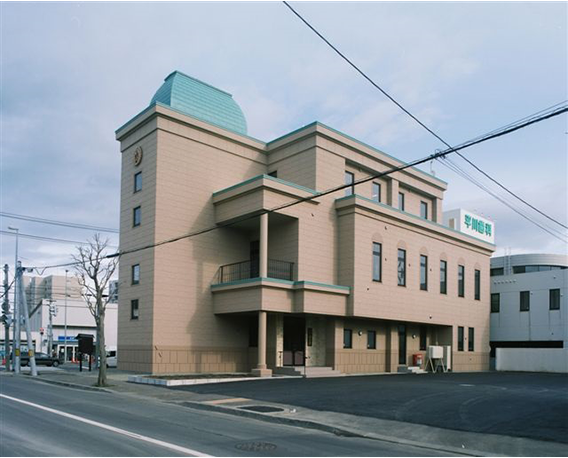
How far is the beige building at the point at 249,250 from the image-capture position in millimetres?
30891

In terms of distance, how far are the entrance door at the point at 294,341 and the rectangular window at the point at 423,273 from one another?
988 centimetres

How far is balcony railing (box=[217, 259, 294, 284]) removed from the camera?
32.5 metres

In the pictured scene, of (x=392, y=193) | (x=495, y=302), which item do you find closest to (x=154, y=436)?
(x=392, y=193)

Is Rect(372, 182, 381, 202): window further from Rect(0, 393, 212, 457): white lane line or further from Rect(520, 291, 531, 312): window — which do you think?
Rect(0, 393, 212, 457): white lane line

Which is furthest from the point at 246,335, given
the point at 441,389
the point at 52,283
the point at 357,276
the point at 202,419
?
the point at 52,283

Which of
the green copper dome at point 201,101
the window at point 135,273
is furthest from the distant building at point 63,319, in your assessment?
the green copper dome at point 201,101

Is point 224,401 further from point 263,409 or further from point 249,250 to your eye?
point 249,250

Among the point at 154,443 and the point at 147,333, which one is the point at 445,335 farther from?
the point at 154,443

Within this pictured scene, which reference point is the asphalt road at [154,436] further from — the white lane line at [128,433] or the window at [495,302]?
the window at [495,302]

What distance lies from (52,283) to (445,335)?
6784 cm

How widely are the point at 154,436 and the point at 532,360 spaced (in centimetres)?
4066

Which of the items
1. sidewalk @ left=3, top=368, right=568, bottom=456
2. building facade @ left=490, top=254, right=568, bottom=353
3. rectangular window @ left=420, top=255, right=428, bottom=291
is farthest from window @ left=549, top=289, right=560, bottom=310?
sidewalk @ left=3, top=368, right=568, bottom=456

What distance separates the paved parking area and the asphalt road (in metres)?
3.23

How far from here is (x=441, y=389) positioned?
23.4m
